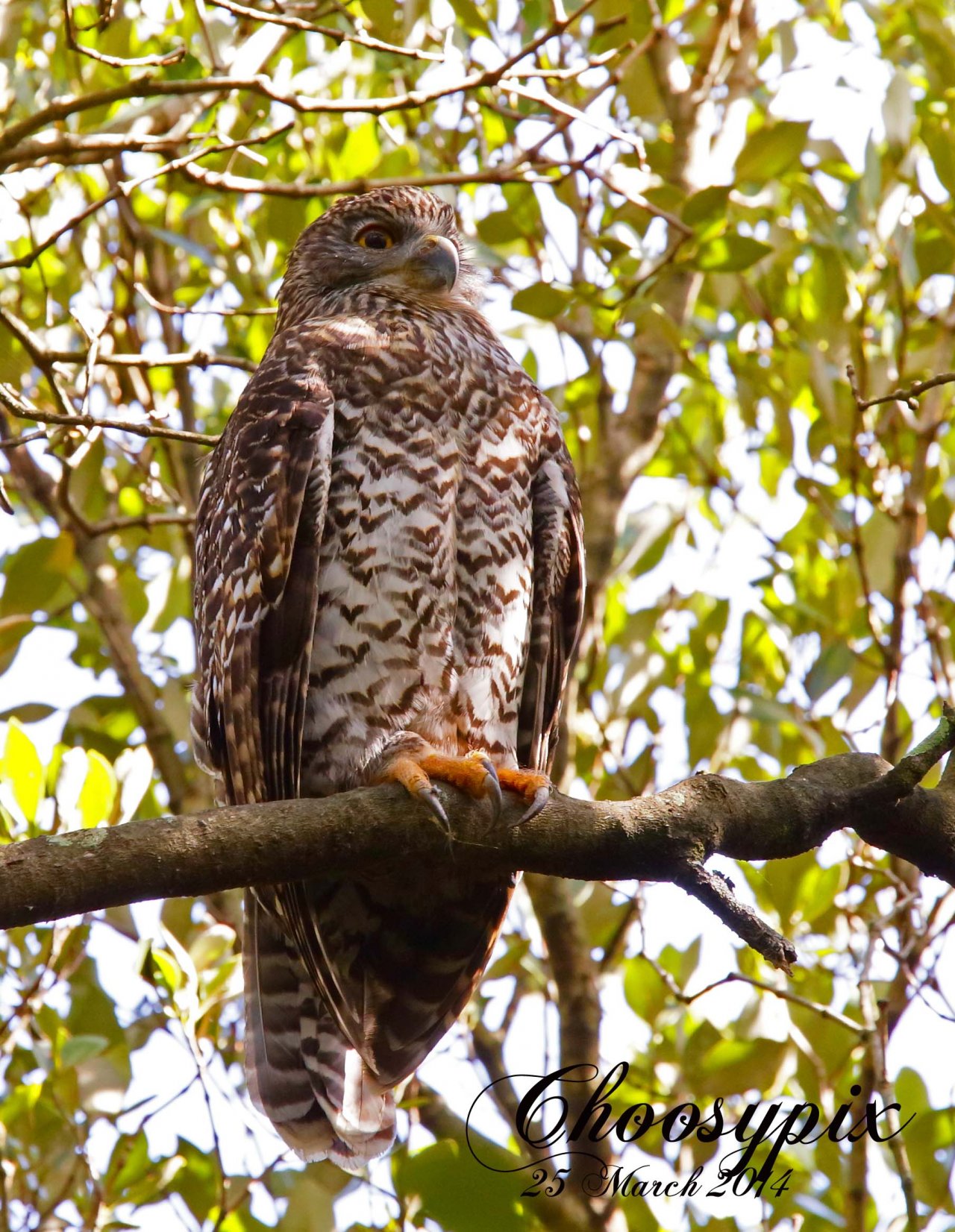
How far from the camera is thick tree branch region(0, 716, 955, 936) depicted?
2.35 metres

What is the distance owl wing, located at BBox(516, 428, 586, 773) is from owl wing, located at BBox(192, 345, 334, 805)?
69 cm

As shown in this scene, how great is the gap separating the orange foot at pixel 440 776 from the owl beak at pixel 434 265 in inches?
79.0

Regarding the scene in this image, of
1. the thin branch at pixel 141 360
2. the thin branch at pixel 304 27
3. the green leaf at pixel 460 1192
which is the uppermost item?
the thin branch at pixel 304 27

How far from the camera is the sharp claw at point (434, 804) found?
2.89m

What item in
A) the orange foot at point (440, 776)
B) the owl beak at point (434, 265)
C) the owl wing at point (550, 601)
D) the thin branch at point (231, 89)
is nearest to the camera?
the orange foot at point (440, 776)

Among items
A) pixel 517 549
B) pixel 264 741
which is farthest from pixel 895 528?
pixel 264 741

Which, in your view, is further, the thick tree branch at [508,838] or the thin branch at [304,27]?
the thin branch at [304,27]

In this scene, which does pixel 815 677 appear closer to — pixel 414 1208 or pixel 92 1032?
pixel 414 1208

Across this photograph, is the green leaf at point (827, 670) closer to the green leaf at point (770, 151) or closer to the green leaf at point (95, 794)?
the green leaf at point (770, 151)

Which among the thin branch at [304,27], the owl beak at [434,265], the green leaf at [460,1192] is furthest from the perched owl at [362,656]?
the thin branch at [304,27]

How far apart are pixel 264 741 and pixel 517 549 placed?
879mm

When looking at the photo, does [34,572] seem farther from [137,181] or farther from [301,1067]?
[301,1067]

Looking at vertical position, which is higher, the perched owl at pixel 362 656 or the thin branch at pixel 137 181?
the thin branch at pixel 137 181

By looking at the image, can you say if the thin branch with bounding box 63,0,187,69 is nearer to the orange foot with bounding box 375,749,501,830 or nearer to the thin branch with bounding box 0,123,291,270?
the thin branch with bounding box 0,123,291,270
